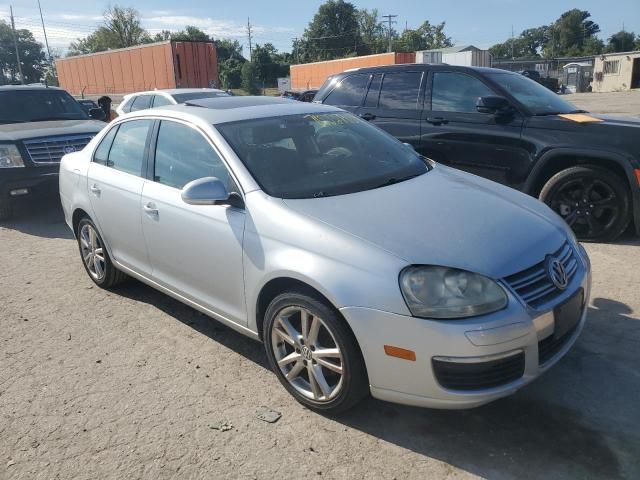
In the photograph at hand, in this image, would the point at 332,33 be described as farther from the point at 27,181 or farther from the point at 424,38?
the point at 27,181

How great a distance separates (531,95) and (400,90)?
1506mm

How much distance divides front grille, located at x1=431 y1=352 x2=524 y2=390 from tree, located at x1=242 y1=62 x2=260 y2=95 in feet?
191

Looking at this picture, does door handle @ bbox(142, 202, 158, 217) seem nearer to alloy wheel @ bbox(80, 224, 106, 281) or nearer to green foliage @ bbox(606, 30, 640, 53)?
alloy wheel @ bbox(80, 224, 106, 281)

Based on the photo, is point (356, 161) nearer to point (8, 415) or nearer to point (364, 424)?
point (364, 424)

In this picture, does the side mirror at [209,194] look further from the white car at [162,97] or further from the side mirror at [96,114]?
the white car at [162,97]

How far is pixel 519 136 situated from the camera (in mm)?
5621

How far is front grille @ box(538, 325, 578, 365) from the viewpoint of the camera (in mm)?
2602

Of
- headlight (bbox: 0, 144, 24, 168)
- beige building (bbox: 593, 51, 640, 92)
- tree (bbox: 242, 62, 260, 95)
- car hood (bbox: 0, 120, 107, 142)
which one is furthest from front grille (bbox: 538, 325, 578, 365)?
tree (bbox: 242, 62, 260, 95)

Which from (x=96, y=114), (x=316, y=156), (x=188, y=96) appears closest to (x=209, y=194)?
(x=316, y=156)

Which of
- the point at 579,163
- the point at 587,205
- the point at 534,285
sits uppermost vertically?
the point at 579,163

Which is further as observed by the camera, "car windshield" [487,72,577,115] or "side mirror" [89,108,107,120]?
"side mirror" [89,108,107,120]

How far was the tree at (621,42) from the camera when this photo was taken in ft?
283

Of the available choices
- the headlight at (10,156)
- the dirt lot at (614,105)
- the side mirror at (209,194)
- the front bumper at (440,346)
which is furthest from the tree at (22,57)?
the front bumper at (440,346)

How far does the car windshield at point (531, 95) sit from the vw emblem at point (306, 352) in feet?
13.4
